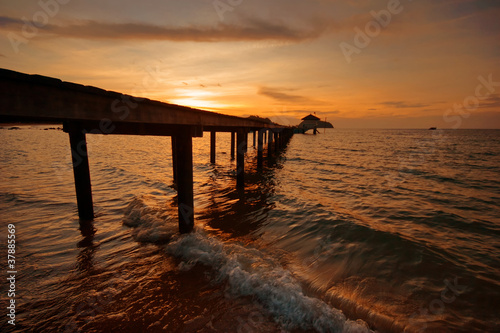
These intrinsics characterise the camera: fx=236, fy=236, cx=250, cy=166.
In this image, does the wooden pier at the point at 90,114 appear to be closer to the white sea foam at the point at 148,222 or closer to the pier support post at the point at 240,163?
the white sea foam at the point at 148,222

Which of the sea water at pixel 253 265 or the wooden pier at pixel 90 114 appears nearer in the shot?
the wooden pier at pixel 90 114

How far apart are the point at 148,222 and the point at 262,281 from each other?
4.34 m

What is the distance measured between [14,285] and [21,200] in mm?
7018

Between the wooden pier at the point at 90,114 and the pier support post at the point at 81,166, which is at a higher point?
the wooden pier at the point at 90,114

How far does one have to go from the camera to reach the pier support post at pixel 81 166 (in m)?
6.43

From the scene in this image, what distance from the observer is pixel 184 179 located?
241 inches

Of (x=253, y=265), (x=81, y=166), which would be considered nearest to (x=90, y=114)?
(x=253, y=265)

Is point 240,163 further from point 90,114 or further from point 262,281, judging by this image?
point 90,114

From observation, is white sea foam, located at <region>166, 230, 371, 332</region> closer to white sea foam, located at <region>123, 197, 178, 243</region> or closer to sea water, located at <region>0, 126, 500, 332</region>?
sea water, located at <region>0, 126, 500, 332</region>

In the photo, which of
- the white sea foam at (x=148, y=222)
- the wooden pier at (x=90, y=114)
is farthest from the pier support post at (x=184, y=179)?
the white sea foam at (x=148, y=222)

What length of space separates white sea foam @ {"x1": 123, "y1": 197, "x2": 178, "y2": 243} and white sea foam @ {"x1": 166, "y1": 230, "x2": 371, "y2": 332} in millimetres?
643

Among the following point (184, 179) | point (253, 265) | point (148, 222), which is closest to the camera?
point (253, 265)

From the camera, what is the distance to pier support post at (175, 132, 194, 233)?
6.01 m

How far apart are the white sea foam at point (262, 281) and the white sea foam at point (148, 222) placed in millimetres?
643
